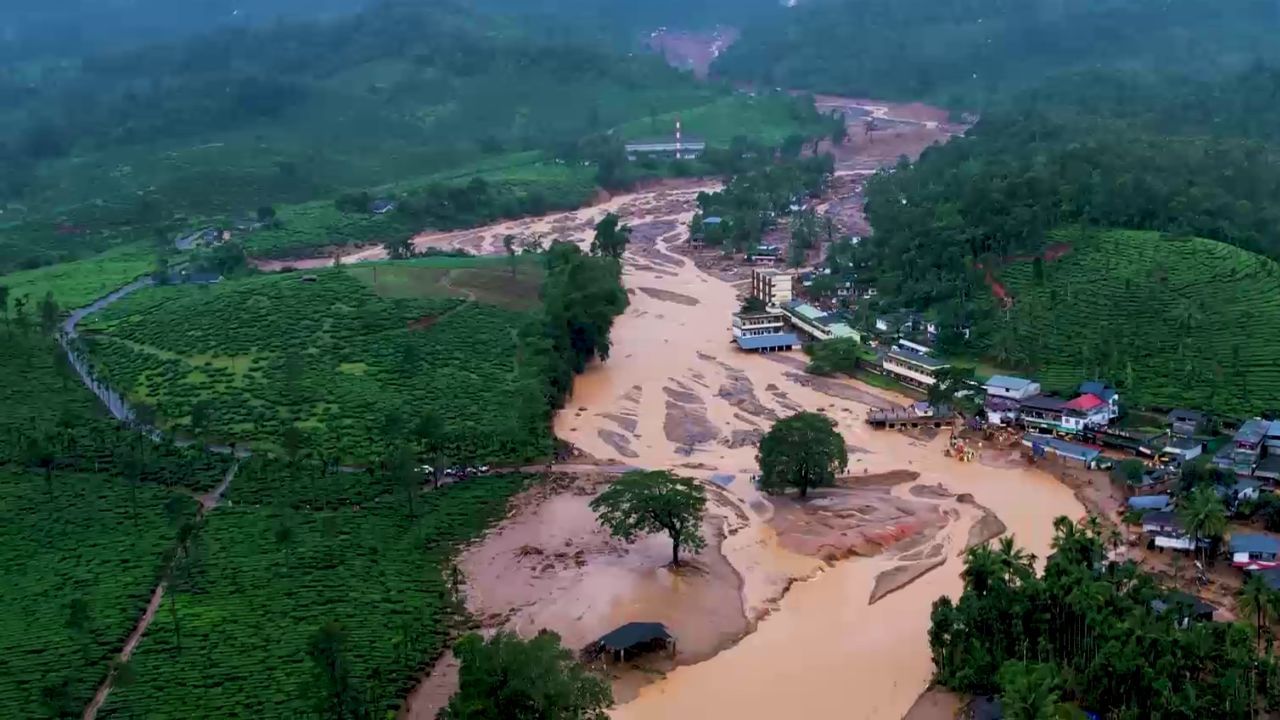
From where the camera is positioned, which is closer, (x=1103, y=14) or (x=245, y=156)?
(x=245, y=156)

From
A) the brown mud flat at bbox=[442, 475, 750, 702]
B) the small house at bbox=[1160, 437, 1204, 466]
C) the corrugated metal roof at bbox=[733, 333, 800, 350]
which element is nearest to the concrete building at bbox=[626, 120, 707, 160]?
the corrugated metal roof at bbox=[733, 333, 800, 350]

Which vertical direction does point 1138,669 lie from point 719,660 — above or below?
above

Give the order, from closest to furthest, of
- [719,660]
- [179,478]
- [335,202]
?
[719,660]
[179,478]
[335,202]

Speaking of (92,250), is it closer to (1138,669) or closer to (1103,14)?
(1138,669)

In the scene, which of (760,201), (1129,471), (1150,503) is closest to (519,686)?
(1150,503)

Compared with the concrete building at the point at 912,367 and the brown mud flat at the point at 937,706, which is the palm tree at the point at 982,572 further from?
the concrete building at the point at 912,367

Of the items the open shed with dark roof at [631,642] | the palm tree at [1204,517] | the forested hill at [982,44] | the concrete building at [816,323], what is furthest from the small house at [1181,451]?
the forested hill at [982,44]

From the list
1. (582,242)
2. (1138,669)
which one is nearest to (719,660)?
(1138,669)

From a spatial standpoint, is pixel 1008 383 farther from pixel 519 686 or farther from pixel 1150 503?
pixel 519 686
